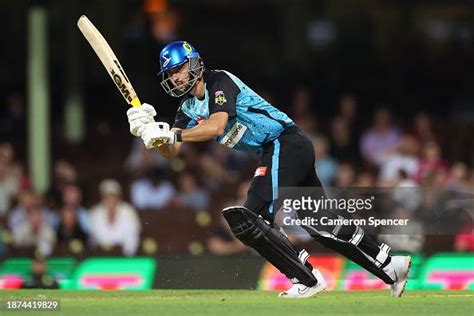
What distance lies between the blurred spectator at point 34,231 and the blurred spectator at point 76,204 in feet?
0.97

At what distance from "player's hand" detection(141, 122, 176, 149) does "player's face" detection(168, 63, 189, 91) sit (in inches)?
14.7

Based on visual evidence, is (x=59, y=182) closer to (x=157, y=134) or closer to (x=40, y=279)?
(x=40, y=279)

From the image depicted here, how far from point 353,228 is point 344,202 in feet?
2.78

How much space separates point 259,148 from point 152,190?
5.59 meters

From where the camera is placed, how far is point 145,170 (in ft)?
46.0

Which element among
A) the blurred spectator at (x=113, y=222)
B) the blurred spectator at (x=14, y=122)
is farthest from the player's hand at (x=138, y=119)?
the blurred spectator at (x=14, y=122)

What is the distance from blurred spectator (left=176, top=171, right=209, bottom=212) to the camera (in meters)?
13.6

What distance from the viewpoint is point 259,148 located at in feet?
27.7

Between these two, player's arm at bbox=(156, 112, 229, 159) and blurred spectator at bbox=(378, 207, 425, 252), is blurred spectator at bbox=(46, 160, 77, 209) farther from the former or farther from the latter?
player's arm at bbox=(156, 112, 229, 159)

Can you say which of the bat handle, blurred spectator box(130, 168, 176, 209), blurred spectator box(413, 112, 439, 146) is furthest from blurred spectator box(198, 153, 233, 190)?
the bat handle

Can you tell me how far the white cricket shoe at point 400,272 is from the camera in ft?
27.2

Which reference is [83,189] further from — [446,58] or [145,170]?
[446,58]

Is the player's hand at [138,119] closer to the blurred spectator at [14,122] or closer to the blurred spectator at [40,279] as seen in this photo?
the blurred spectator at [40,279]

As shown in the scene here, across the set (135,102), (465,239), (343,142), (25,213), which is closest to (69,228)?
(25,213)
